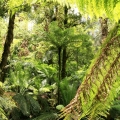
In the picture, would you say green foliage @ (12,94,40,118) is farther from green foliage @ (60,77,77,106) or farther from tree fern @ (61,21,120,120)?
tree fern @ (61,21,120,120)

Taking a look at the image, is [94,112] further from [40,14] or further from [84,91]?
[40,14]

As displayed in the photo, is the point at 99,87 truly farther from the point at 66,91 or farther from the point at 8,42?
the point at 66,91

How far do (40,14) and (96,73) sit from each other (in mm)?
11485

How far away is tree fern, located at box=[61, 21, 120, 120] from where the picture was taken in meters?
0.60

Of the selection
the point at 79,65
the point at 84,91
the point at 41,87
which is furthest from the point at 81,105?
the point at 79,65

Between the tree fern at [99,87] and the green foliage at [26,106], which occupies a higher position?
the tree fern at [99,87]

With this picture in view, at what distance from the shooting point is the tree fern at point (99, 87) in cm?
60

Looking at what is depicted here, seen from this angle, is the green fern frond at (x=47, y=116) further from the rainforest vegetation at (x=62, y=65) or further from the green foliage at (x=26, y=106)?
the green foliage at (x=26, y=106)

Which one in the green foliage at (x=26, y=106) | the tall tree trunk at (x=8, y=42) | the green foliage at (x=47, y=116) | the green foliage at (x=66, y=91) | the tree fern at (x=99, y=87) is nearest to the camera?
the tree fern at (x=99, y=87)

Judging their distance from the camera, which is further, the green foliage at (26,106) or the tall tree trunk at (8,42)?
the green foliage at (26,106)

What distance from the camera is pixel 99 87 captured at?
1.99 feet

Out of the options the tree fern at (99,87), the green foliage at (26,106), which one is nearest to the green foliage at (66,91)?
the green foliage at (26,106)

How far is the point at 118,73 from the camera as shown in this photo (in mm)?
609

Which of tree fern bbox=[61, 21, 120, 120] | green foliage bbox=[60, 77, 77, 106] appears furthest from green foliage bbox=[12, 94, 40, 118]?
tree fern bbox=[61, 21, 120, 120]
